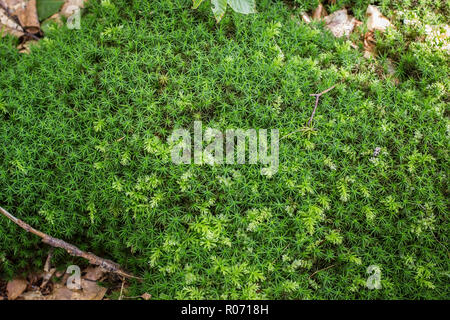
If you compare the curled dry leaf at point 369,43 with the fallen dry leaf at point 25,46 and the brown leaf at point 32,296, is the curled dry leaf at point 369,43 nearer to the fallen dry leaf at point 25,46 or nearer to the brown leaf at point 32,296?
the fallen dry leaf at point 25,46

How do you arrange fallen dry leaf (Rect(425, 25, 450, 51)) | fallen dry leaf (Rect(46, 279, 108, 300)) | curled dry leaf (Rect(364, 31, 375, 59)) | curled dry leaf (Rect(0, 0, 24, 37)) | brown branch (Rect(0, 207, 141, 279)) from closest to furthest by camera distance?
brown branch (Rect(0, 207, 141, 279)), fallen dry leaf (Rect(46, 279, 108, 300)), fallen dry leaf (Rect(425, 25, 450, 51)), curled dry leaf (Rect(364, 31, 375, 59)), curled dry leaf (Rect(0, 0, 24, 37))

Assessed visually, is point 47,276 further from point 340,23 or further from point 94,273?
point 340,23

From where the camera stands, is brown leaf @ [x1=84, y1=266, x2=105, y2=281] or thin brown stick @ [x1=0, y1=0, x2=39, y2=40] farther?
thin brown stick @ [x1=0, y1=0, x2=39, y2=40]

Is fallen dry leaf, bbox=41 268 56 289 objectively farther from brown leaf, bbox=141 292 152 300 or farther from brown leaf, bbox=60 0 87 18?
brown leaf, bbox=60 0 87 18

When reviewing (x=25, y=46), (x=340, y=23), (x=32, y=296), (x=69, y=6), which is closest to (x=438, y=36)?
(x=340, y=23)

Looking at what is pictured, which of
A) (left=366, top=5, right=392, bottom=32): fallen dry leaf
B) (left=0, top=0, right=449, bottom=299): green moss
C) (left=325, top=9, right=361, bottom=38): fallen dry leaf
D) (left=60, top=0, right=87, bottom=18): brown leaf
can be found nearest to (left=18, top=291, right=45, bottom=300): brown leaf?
(left=0, top=0, right=449, bottom=299): green moss

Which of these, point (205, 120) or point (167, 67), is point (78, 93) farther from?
point (205, 120)
